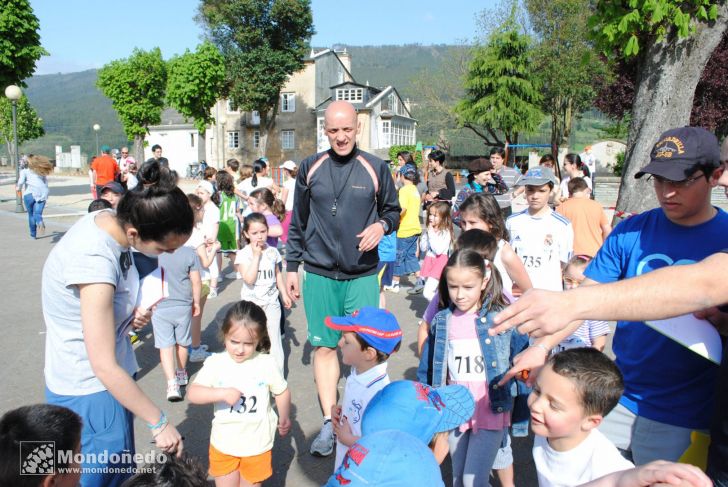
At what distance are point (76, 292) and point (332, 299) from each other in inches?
82.8

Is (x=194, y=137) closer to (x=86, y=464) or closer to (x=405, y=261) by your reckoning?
(x=405, y=261)

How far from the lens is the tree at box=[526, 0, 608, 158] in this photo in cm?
3020

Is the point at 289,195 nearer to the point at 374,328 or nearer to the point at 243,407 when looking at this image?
the point at 243,407

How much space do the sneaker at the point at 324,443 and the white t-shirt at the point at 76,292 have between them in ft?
6.20

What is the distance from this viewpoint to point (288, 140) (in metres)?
49.9

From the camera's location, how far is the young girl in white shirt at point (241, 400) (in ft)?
9.46

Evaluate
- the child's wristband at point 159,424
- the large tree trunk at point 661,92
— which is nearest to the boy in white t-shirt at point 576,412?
the child's wristband at point 159,424

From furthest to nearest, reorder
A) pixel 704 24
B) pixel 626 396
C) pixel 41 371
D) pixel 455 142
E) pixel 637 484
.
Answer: pixel 455 142 → pixel 704 24 → pixel 41 371 → pixel 626 396 → pixel 637 484

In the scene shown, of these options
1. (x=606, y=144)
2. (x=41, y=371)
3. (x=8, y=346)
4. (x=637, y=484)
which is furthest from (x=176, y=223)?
(x=606, y=144)

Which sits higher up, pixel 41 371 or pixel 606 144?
pixel 606 144

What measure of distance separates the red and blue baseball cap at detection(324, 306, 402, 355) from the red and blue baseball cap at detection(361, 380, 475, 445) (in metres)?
1.07

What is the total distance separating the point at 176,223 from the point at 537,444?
1874mm

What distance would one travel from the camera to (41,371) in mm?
5246

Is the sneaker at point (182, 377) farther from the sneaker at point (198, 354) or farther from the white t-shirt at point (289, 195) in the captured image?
the white t-shirt at point (289, 195)
